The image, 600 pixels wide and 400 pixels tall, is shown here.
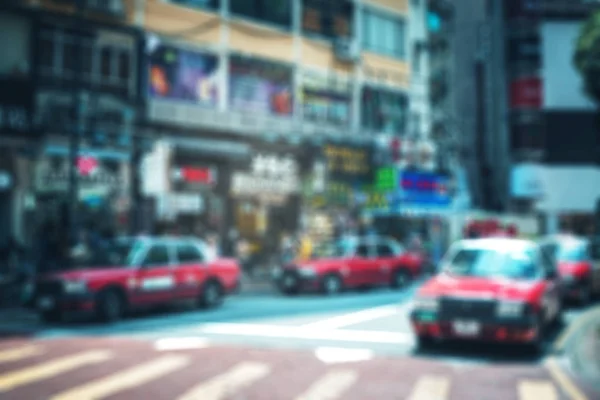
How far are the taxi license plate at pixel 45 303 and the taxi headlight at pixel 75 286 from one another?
0.40m

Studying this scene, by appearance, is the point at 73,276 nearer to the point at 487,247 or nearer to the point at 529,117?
the point at 487,247

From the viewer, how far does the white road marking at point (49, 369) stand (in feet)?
26.3

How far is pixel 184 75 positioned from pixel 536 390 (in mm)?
20799

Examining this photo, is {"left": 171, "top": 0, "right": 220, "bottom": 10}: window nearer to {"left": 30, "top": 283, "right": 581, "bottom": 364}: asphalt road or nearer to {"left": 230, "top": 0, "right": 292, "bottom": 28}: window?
{"left": 230, "top": 0, "right": 292, "bottom": 28}: window

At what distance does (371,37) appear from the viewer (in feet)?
114

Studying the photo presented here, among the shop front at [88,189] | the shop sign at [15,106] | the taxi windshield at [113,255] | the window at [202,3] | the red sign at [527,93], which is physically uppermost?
the window at [202,3]

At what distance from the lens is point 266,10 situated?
Result: 96.9 ft

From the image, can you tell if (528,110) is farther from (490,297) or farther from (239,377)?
(239,377)

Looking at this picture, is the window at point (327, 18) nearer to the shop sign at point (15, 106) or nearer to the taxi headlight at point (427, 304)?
the shop sign at point (15, 106)

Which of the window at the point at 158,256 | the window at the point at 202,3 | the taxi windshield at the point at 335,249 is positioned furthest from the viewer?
the window at the point at 202,3

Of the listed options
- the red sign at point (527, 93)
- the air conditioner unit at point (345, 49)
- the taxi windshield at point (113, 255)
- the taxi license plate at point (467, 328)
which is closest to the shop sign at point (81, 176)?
the taxi windshield at point (113, 255)

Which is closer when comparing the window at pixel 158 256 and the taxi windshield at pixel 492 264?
the taxi windshield at pixel 492 264

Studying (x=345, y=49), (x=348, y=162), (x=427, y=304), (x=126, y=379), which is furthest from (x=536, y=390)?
(x=345, y=49)

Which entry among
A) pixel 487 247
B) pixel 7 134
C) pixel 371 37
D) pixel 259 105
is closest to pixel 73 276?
pixel 487 247
